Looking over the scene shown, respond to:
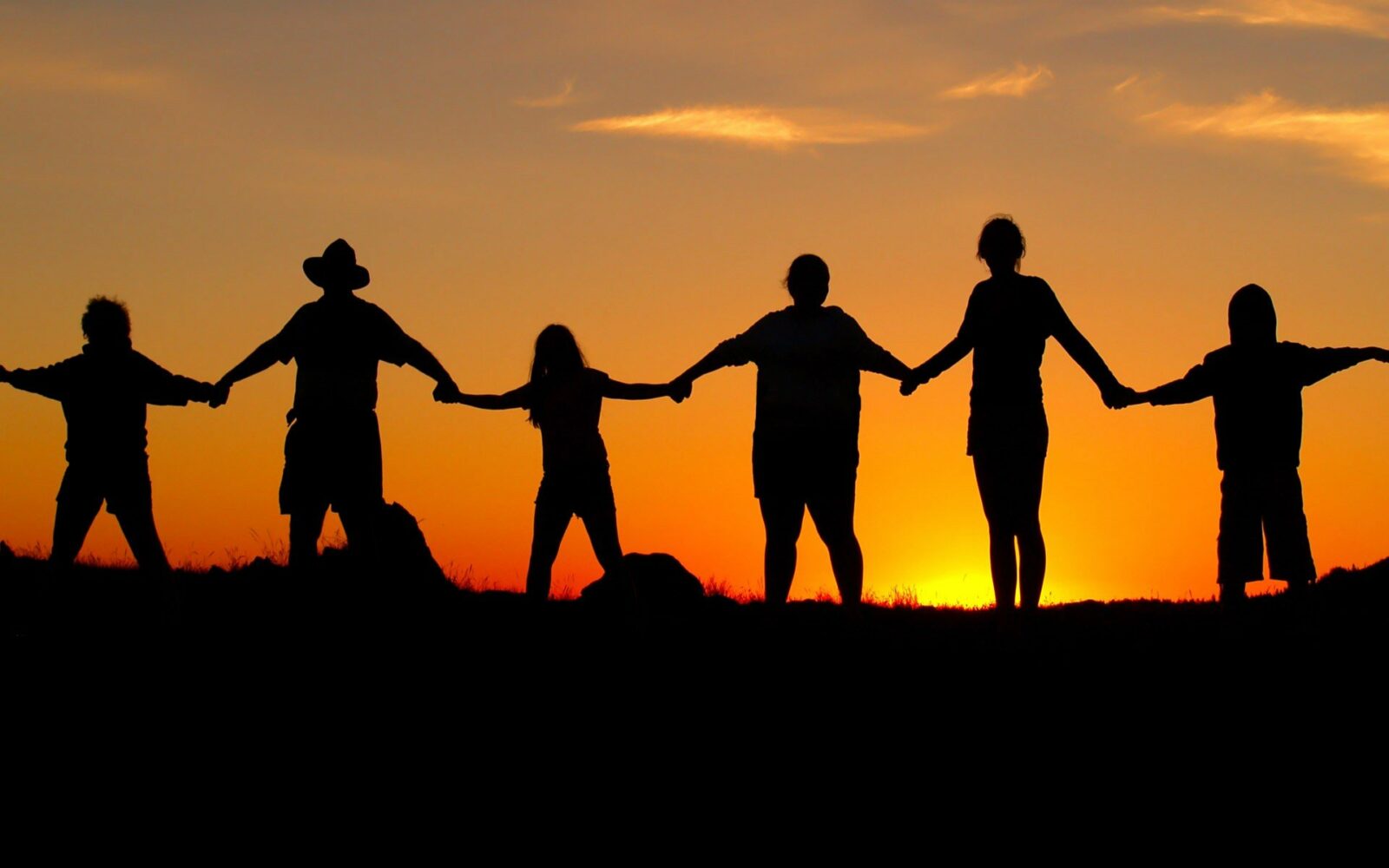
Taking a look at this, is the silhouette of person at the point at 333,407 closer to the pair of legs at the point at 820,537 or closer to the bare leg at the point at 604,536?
the bare leg at the point at 604,536

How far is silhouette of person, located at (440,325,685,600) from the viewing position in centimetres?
1175

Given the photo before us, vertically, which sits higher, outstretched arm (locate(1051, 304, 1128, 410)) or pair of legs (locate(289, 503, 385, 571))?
outstretched arm (locate(1051, 304, 1128, 410))

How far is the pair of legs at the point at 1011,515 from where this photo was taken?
1073 centimetres

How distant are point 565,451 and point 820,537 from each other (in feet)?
6.21

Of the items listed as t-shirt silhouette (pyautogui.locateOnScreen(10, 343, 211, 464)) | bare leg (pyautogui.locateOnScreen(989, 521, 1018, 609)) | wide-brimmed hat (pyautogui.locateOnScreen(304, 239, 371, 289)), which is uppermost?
wide-brimmed hat (pyautogui.locateOnScreen(304, 239, 371, 289))

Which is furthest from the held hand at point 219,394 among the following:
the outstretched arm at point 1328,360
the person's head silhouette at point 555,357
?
the outstretched arm at point 1328,360

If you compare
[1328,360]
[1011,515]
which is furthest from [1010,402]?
[1328,360]

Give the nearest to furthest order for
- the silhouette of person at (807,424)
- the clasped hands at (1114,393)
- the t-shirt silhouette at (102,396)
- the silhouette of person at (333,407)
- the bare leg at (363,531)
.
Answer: the silhouette of person at (333,407)
the bare leg at (363,531)
the t-shirt silhouette at (102,396)
the silhouette of person at (807,424)
the clasped hands at (1114,393)

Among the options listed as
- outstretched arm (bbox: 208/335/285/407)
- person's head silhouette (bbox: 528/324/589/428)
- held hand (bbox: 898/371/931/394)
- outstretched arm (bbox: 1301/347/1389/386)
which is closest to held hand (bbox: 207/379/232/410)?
outstretched arm (bbox: 208/335/285/407)

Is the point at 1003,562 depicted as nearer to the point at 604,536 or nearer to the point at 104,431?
the point at 604,536

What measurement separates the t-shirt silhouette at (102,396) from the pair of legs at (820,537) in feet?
14.0

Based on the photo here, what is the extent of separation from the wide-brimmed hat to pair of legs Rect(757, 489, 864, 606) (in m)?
3.14

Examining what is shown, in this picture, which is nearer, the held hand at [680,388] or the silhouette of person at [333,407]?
the silhouette of person at [333,407]

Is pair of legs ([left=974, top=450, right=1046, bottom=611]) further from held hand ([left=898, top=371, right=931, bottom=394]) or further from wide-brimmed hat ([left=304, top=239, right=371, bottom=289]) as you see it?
wide-brimmed hat ([left=304, top=239, right=371, bottom=289])
